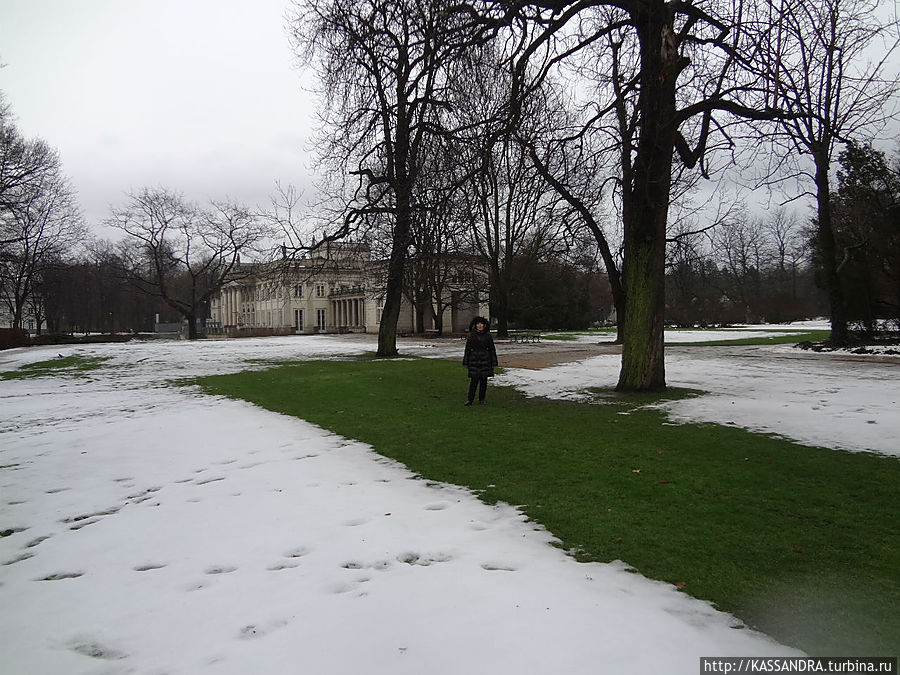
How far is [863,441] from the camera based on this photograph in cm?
736

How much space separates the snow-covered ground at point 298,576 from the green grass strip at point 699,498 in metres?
0.35

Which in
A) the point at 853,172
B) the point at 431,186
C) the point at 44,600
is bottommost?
the point at 44,600

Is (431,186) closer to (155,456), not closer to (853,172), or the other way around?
(155,456)

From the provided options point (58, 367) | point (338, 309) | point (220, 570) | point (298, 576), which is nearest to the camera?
point (298, 576)

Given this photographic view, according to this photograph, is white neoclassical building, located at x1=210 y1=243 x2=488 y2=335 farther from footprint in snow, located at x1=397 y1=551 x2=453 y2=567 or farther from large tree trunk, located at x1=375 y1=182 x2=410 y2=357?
footprint in snow, located at x1=397 y1=551 x2=453 y2=567

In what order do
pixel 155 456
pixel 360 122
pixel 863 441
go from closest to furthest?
pixel 863 441 < pixel 155 456 < pixel 360 122

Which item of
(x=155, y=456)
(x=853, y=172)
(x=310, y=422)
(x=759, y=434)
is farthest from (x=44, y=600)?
(x=853, y=172)

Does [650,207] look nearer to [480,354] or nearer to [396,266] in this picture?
[480,354]

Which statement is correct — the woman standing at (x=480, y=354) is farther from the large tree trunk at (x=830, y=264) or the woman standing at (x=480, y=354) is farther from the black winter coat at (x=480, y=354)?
the large tree trunk at (x=830, y=264)

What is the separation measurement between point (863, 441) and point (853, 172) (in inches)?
872

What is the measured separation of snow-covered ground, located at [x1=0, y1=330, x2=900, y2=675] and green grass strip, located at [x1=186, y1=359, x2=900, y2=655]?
349 mm

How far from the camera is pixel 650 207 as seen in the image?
11.0m

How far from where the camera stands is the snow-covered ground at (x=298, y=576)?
9.83 ft

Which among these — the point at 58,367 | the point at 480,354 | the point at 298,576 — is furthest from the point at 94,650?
the point at 58,367
